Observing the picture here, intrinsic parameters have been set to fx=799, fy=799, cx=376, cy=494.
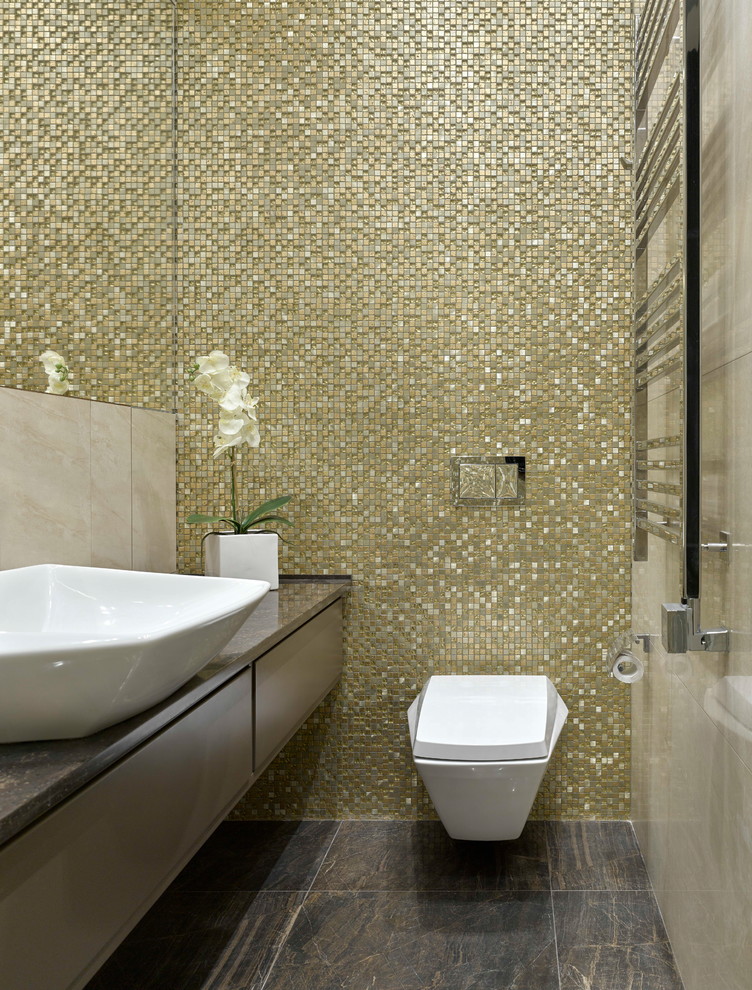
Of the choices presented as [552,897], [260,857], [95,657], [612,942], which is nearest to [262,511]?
[260,857]

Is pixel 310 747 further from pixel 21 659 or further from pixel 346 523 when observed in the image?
pixel 21 659


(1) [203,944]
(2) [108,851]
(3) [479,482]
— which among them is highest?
(3) [479,482]

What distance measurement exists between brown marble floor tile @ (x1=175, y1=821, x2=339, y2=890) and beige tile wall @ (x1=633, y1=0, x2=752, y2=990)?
899 millimetres

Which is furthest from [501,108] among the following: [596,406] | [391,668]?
[391,668]

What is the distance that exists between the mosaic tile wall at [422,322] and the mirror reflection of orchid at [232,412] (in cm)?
18

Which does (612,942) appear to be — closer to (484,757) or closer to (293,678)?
(484,757)

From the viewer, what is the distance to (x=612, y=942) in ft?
5.66

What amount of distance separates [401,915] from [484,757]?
1.49 feet

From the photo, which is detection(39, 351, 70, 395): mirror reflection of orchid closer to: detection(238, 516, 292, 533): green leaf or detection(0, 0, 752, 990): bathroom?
detection(0, 0, 752, 990): bathroom

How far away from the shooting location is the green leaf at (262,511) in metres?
2.13

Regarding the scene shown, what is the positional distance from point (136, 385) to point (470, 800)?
1.31 metres

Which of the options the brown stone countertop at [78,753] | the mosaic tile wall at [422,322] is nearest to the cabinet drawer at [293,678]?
the brown stone countertop at [78,753]

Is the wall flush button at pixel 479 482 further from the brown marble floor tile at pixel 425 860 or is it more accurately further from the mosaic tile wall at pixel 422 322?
the brown marble floor tile at pixel 425 860

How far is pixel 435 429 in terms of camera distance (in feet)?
7.46
